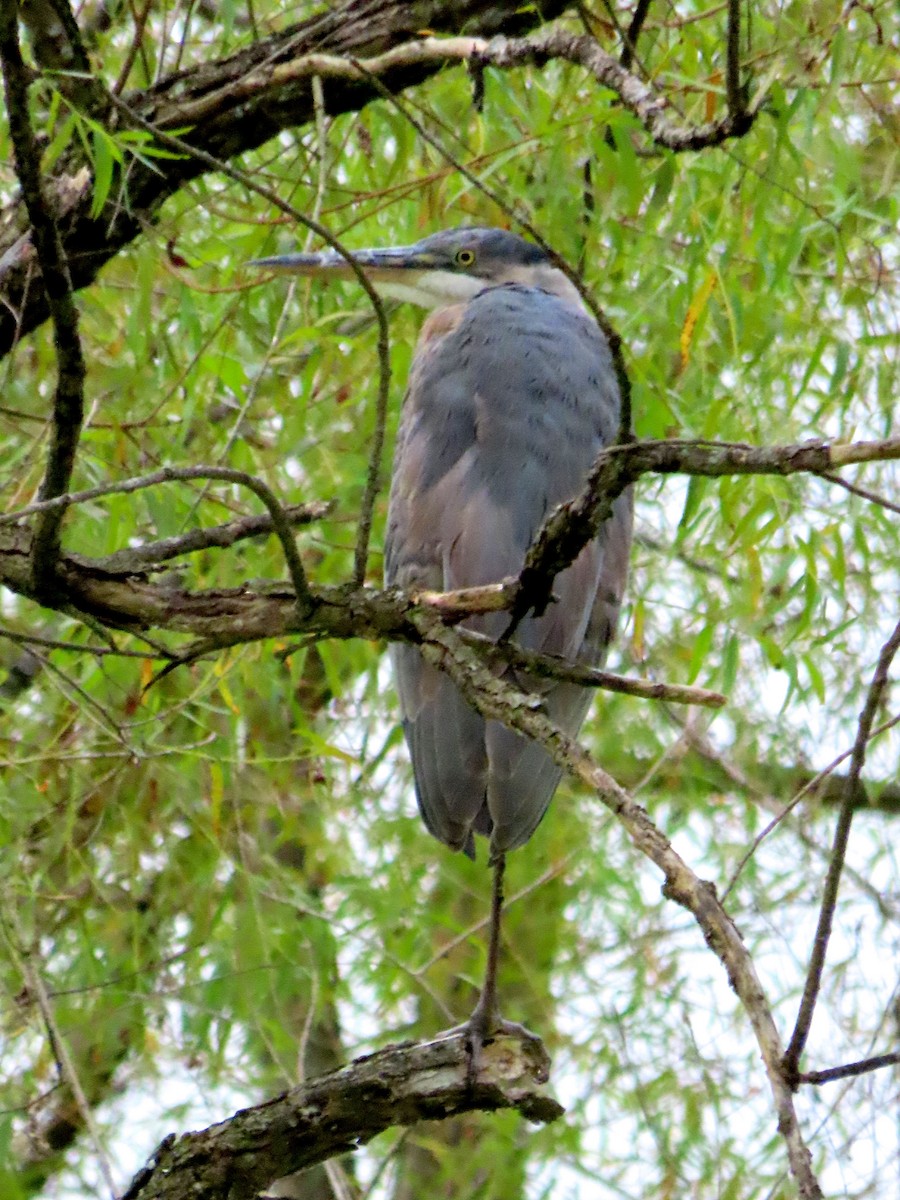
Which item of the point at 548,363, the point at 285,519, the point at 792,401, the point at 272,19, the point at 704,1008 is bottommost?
the point at 285,519

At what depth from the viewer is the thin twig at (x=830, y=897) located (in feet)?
2.92

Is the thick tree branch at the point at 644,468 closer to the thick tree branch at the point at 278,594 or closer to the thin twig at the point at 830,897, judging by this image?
the thick tree branch at the point at 278,594

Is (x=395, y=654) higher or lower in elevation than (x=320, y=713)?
lower

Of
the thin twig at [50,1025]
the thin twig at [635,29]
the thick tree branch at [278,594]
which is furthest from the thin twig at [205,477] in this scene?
the thin twig at [635,29]

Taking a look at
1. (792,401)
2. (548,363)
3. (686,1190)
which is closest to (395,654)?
(548,363)

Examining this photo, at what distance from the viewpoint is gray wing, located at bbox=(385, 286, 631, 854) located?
2014 mm

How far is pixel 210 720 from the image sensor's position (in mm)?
2881

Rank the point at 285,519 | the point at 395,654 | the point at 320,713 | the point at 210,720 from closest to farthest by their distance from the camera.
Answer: the point at 285,519 < the point at 395,654 < the point at 210,720 < the point at 320,713

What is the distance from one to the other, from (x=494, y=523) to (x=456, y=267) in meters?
0.86

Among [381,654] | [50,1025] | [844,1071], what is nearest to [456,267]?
[381,654]

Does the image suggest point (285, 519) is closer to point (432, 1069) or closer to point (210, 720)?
point (432, 1069)

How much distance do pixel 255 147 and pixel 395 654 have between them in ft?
2.36

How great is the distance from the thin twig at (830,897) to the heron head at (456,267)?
170 centimetres

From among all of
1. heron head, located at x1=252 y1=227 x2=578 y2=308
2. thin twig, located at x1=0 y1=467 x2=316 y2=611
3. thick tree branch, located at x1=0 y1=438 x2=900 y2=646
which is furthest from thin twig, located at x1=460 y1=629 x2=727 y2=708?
heron head, located at x1=252 y1=227 x2=578 y2=308
